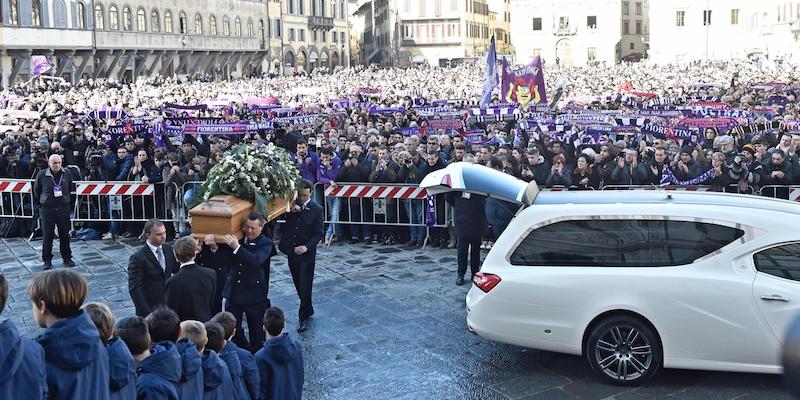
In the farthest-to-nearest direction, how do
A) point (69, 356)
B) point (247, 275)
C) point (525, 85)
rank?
1. point (525, 85)
2. point (247, 275)
3. point (69, 356)

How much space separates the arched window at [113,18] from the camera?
184 feet

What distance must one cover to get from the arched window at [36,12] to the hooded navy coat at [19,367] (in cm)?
4951

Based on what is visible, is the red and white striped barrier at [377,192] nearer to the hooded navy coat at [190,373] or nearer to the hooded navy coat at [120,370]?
the hooded navy coat at [190,373]

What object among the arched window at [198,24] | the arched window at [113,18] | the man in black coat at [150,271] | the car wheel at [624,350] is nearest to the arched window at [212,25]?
the arched window at [198,24]

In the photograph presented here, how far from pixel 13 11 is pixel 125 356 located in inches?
1899

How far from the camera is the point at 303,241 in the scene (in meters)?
9.36

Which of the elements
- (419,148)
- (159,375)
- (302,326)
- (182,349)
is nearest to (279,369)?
(182,349)

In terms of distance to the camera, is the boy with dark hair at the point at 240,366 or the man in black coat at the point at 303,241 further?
the man in black coat at the point at 303,241

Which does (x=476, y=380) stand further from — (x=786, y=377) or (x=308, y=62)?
(x=308, y=62)

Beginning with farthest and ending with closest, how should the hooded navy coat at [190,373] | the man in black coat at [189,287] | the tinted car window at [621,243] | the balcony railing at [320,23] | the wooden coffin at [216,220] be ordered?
the balcony railing at [320,23] → the wooden coffin at [216,220] → the man in black coat at [189,287] → the tinted car window at [621,243] → the hooded navy coat at [190,373]

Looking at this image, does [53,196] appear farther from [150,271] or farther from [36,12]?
[36,12]

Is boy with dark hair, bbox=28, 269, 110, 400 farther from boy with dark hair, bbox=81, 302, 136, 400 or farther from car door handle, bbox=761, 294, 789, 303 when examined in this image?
car door handle, bbox=761, 294, 789, 303

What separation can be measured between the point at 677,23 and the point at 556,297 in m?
81.6

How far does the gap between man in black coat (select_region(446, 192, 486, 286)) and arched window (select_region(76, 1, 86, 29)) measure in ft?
157
